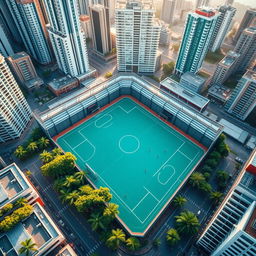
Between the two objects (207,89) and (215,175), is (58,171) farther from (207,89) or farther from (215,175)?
(207,89)

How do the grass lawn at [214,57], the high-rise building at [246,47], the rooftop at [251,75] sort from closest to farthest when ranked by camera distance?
1. the rooftop at [251,75]
2. the high-rise building at [246,47]
3. the grass lawn at [214,57]

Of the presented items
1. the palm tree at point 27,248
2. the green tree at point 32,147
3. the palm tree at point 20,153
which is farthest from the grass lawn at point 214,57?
the palm tree at point 27,248

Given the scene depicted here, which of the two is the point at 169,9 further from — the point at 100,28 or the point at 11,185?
the point at 11,185

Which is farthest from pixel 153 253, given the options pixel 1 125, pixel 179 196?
pixel 1 125

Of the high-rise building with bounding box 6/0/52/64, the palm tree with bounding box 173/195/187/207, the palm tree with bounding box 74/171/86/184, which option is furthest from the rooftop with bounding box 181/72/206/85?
the high-rise building with bounding box 6/0/52/64

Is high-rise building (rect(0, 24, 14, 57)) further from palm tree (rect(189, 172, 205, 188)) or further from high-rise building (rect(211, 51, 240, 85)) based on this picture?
palm tree (rect(189, 172, 205, 188))

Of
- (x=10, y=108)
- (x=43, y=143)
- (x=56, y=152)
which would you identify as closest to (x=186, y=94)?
(x=56, y=152)

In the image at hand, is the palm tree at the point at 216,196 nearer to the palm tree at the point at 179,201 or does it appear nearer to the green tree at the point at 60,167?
the palm tree at the point at 179,201

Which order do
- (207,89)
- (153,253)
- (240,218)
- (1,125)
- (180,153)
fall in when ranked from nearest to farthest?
(240,218)
(153,253)
(1,125)
(180,153)
(207,89)
